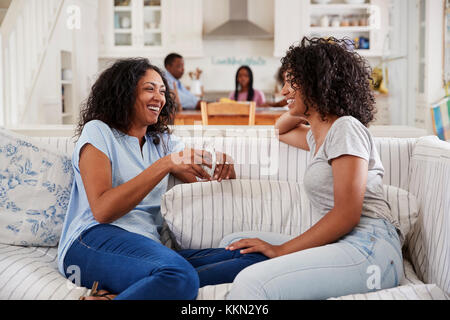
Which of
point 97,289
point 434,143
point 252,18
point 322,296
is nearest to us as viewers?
point 322,296

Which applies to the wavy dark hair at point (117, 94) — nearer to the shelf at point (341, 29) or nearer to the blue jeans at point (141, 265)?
the blue jeans at point (141, 265)

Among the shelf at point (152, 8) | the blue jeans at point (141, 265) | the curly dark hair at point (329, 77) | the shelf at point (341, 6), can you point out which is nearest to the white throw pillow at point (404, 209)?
the curly dark hair at point (329, 77)

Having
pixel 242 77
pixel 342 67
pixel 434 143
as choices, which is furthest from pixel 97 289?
pixel 242 77

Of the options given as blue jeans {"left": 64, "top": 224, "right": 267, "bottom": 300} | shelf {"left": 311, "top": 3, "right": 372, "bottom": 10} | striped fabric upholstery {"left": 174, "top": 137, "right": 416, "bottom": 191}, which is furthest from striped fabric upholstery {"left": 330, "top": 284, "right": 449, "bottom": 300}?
shelf {"left": 311, "top": 3, "right": 372, "bottom": 10}

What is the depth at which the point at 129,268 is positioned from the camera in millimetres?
1001

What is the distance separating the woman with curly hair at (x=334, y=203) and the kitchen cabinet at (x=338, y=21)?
13.6 feet

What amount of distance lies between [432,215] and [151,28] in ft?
14.6

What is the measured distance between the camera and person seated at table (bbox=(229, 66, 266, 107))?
4248 mm

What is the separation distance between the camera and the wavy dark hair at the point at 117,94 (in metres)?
1.21

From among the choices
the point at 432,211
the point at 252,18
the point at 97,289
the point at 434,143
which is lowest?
the point at 97,289

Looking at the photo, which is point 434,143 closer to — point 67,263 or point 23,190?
point 67,263

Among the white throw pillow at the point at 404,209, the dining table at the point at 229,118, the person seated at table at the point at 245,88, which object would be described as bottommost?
the white throw pillow at the point at 404,209

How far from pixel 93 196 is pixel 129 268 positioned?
0.18 m

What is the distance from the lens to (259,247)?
1.04m
